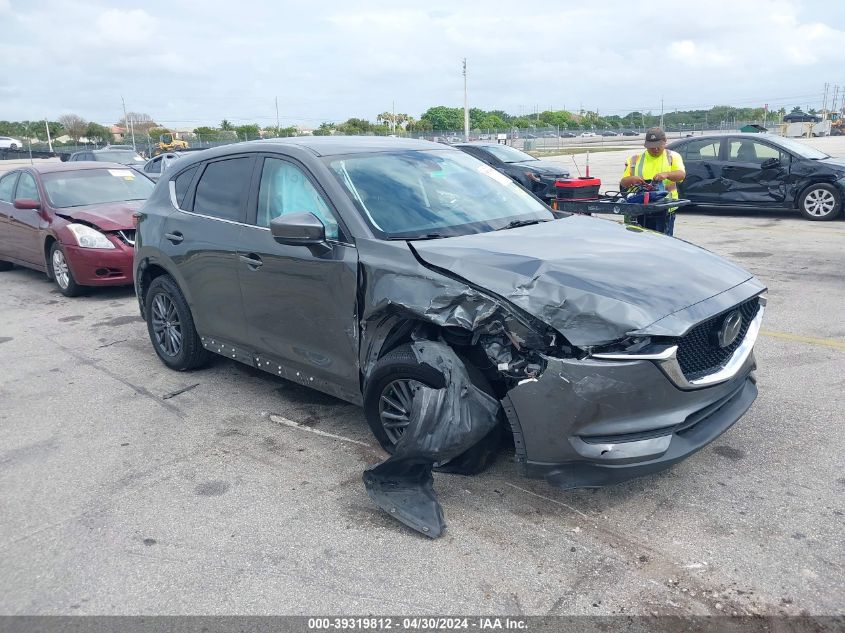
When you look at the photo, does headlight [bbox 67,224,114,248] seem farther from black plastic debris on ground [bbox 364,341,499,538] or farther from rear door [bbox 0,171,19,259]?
black plastic debris on ground [bbox 364,341,499,538]

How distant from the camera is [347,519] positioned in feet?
11.5

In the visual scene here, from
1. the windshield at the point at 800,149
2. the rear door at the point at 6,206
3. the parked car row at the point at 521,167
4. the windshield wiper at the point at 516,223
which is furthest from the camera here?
the parked car row at the point at 521,167

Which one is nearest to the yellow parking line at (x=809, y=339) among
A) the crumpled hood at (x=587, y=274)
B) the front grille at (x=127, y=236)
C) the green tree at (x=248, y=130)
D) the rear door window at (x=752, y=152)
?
the crumpled hood at (x=587, y=274)

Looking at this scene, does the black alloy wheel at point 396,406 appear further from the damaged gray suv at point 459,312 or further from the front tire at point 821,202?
the front tire at point 821,202

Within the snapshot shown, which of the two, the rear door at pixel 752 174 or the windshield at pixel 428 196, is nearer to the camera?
the windshield at pixel 428 196

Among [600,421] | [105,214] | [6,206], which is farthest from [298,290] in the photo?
[6,206]

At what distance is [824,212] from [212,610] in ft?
41.1

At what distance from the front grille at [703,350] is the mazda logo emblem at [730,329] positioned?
2 cm

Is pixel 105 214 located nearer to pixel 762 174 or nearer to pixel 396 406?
pixel 396 406

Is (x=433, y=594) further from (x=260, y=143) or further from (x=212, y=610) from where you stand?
(x=260, y=143)

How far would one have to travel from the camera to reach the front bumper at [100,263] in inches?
333

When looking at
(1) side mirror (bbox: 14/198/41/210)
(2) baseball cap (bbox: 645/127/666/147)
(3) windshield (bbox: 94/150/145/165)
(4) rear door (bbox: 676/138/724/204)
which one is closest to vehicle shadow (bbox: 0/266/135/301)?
(1) side mirror (bbox: 14/198/41/210)

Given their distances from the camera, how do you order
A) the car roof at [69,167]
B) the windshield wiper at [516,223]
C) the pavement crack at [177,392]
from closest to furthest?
the windshield wiper at [516,223] → the pavement crack at [177,392] → the car roof at [69,167]

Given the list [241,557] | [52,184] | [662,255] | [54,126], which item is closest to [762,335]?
[662,255]
